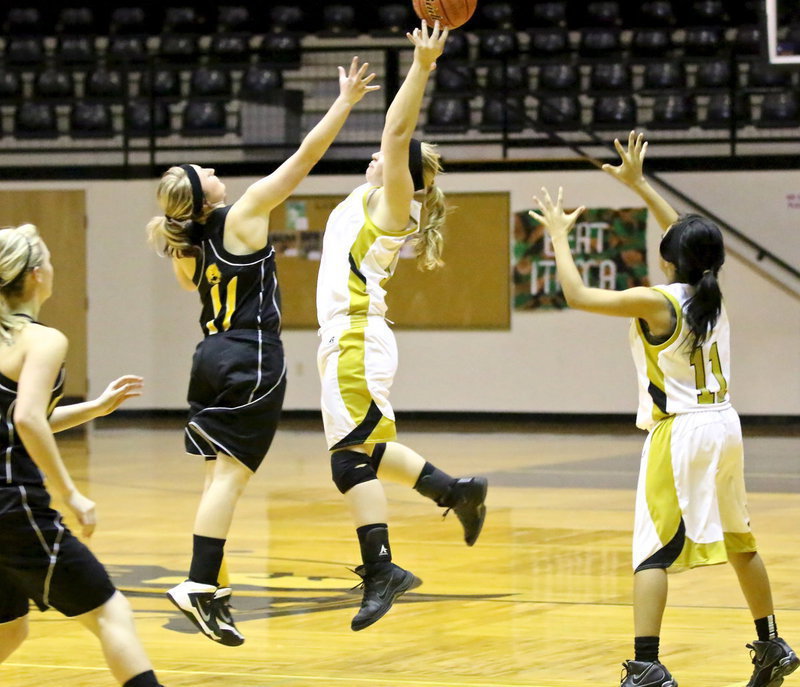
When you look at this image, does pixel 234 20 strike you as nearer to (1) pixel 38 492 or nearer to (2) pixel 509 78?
(2) pixel 509 78

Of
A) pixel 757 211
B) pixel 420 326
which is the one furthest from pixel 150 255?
pixel 757 211

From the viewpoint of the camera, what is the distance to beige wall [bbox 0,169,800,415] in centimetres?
1461

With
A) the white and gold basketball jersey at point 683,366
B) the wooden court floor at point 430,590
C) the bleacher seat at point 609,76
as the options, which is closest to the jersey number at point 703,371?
the white and gold basketball jersey at point 683,366

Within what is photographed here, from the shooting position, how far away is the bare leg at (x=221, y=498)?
4723 mm

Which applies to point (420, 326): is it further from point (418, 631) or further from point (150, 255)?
point (418, 631)

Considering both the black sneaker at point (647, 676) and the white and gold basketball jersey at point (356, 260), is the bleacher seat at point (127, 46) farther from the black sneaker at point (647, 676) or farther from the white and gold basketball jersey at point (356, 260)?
the black sneaker at point (647, 676)

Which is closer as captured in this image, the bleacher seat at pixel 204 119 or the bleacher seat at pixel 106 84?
the bleacher seat at pixel 204 119

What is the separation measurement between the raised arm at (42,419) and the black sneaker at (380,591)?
53.1 inches

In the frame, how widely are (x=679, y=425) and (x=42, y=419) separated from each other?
1904 millimetres

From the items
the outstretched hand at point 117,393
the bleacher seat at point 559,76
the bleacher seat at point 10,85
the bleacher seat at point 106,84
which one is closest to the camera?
the outstretched hand at point 117,393

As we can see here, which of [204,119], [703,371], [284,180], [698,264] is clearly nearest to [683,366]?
[703,371]

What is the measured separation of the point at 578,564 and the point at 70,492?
3.92 meters

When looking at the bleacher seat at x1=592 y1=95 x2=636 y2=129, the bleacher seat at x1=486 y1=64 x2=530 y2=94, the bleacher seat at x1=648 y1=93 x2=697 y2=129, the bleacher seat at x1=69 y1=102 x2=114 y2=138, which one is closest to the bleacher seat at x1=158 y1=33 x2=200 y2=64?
the bleacher seat at x1=69 y1=102 x2=114 y2=138

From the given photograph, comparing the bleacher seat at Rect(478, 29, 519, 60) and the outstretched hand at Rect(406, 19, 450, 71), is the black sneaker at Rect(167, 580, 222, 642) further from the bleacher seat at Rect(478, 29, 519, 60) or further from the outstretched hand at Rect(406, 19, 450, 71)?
the bleacher seat at Rect(478, 29, 519, 60)
